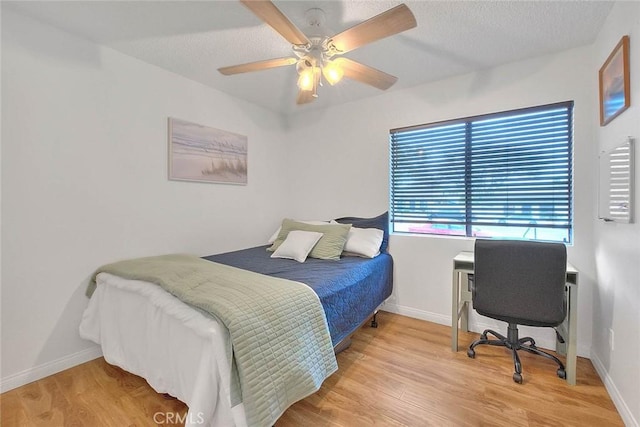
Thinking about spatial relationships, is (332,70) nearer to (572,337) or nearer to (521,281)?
(521,281)

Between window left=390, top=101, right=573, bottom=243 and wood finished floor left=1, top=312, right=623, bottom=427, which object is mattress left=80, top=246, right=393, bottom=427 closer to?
wood finished floor left=1, top=312, right=623, bottom=427

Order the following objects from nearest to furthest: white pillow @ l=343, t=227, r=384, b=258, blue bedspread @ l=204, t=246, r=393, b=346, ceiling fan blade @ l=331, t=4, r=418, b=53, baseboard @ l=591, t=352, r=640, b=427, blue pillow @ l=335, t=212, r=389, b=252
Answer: ceiling fan blade @ l=331, t=4, r=418, b=53, baseboard @ l=591, t=352, r=640, b=427, blue bedspread @ l=204, t=246, r=393, b=346, white pillow @ l=343, t=227, r=384, b=258, blue pillow @ l=335, t=212, r=389, b=252

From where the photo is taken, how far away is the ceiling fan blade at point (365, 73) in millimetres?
1776

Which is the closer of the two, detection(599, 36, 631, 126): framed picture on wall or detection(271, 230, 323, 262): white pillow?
detection(599, 36, 631, 126): framed picture on wall

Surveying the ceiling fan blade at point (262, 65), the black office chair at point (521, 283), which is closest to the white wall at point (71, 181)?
the ceiling fan blade at point (262, 65)

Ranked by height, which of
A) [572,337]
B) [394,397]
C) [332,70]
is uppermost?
[332,70]

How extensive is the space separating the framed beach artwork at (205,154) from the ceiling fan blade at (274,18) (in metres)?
1.58

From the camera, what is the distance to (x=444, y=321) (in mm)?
2701

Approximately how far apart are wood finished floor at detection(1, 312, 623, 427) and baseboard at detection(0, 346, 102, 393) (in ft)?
0.15

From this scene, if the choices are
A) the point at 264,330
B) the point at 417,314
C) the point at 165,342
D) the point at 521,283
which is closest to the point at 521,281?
the point at 521,283

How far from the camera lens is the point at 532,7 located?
67.2 inches

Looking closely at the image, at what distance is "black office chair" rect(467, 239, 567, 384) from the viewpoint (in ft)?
5.82

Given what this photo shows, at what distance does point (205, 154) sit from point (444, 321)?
2.94 m

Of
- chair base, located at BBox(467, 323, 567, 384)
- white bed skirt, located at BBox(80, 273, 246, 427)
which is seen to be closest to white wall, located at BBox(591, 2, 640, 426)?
chair base, located at BBox(467, 323, 567, 384)
